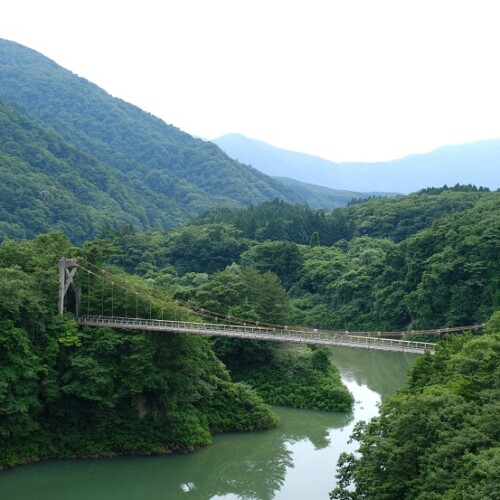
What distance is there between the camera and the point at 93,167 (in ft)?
390

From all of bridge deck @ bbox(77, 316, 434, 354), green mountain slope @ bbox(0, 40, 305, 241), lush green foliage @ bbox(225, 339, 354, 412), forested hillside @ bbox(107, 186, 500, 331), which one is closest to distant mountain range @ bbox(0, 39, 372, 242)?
green mountain slope @ bbox(0, 40, 305, 241)

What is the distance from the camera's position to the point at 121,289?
27297 mm

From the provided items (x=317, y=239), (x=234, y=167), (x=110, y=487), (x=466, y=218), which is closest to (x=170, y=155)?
(x=234, y=167)

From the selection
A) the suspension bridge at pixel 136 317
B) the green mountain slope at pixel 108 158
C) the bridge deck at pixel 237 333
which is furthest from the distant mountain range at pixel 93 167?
the bridge deck at pixel 237 333

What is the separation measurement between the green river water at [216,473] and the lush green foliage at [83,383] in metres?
0.58

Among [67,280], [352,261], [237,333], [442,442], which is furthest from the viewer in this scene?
[352,261]

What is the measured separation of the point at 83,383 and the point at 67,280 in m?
4.03

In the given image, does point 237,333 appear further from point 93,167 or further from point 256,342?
point 93,167

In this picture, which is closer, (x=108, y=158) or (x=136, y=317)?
(x=136, y=317)

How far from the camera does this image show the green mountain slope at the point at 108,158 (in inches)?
4131

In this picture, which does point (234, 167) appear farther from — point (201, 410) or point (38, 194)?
point (201, 410)

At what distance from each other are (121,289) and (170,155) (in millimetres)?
139558

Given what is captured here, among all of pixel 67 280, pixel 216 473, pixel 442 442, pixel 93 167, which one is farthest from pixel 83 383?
pixel 93 167

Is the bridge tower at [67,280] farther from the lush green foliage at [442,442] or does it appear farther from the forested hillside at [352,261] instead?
the lush green foliage at [442,442]
